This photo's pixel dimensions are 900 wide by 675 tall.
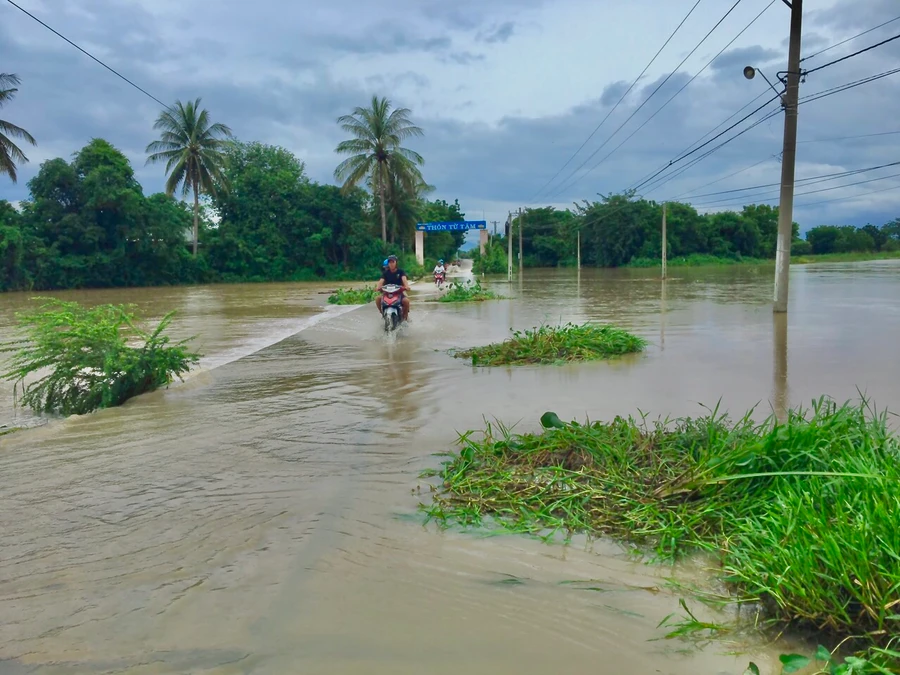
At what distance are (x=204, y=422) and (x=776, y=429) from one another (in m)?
5.26

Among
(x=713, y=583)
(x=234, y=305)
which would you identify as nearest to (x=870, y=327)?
(x=713, y=583)

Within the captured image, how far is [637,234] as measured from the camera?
263ft

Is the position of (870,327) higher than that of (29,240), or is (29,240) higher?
(29,240)

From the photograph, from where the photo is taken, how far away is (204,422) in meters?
7.22

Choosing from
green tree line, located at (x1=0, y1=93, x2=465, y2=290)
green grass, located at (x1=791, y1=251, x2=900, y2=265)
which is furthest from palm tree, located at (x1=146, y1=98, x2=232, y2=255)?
green grass, located at (x1=791, y1=251, x2=900, y2=265)

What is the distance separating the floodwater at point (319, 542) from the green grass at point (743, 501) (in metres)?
0.25

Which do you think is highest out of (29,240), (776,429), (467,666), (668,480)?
(29,240)

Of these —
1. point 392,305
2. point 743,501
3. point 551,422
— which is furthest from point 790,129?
point 743,501

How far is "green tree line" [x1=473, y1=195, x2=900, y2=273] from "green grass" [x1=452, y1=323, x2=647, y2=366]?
59137 mm

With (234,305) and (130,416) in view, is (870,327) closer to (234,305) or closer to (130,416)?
(130,416)

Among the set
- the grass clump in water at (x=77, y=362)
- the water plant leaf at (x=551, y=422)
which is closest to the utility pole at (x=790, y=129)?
the water plant leaf at (x=551, y=422)

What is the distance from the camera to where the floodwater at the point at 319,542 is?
10.1ft

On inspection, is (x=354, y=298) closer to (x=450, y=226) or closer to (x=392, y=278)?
(x=392, y=278)

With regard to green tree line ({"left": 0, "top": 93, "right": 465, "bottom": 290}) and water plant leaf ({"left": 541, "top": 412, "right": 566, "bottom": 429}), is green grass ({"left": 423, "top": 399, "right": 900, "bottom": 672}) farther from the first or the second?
green tree line ({"left": 0, "top": 93, "right": 465, "bottom": 290})
